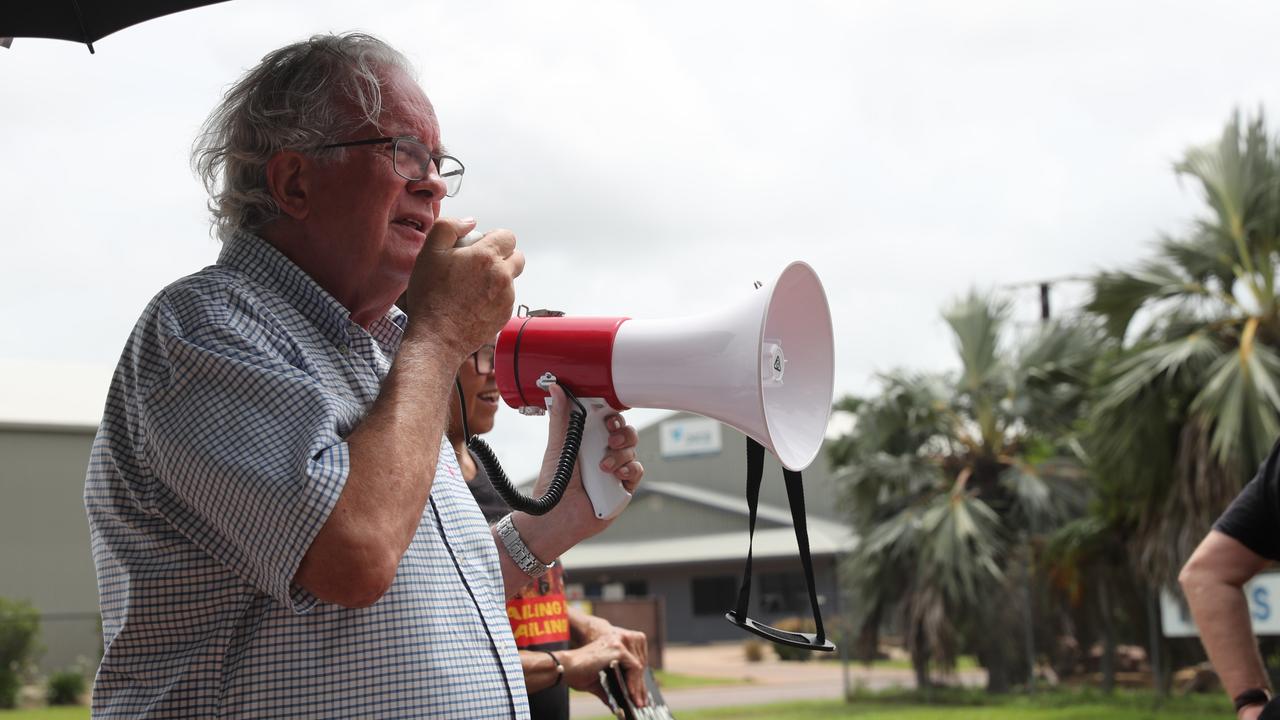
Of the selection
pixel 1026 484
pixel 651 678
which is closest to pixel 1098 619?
pixel 1026 484

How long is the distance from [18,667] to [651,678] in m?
18.1

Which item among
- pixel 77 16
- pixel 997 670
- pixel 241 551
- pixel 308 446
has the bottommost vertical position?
pixel 997 670

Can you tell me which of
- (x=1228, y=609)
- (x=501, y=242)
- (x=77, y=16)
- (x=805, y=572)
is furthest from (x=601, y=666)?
(x=77, y=16)

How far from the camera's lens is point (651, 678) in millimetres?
3281

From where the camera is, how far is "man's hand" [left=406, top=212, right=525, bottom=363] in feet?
5.51

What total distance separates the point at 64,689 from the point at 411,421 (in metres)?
19.0

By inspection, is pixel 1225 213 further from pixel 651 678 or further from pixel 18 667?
pixel 18 667

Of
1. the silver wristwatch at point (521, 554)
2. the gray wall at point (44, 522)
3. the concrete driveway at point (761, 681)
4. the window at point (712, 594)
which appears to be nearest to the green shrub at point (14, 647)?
the gray wall at point (44, 522)

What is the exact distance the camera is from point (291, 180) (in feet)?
6.12

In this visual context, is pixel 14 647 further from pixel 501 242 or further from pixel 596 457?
pixel 501 242

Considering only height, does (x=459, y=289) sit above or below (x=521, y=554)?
above

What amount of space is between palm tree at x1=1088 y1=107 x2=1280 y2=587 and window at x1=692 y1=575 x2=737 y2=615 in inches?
940

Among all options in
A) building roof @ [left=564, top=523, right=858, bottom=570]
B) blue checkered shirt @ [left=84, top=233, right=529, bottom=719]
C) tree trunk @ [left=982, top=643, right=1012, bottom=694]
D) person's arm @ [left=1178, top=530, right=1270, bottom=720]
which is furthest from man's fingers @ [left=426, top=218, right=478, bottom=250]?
building roof @ [left=564, top=523, right=858, bottom=570]

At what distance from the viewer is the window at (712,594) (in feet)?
115
